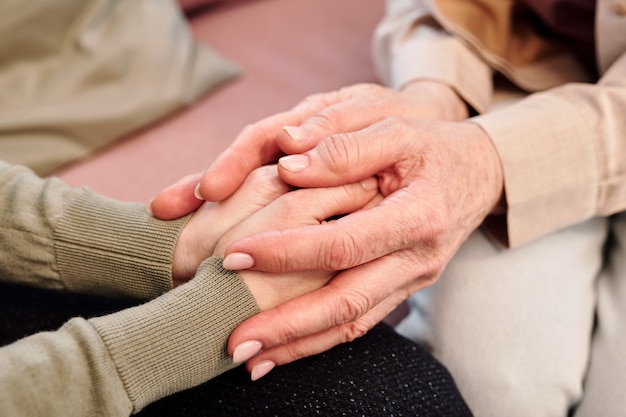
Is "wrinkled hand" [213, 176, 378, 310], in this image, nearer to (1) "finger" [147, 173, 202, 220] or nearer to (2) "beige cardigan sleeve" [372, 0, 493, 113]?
(1) "finger" [147, 173, 202, 220]

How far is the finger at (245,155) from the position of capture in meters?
0.61

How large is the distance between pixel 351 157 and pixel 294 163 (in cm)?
6

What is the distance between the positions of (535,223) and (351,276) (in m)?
0.26

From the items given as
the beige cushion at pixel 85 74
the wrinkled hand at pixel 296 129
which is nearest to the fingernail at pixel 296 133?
the wrinkled hand at pixel 296 129

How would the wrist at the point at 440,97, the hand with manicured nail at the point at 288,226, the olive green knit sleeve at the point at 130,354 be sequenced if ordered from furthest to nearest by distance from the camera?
the wrist at the point at 440,97
the hand with manicured nail at the point at 288,226
the olive green knit sleeve at the point at 130,354

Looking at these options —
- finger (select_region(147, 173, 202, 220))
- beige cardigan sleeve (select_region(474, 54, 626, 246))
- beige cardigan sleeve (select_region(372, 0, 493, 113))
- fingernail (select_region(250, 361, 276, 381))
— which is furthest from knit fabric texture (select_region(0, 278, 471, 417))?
beige cardigan sleeve (select_region(372, 0, 493, 113))

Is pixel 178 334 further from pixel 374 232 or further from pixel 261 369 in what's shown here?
pixel 374 232

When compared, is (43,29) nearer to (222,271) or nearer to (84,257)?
(84,257)

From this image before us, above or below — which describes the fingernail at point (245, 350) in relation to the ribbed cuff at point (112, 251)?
below

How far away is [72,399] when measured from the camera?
47 centimetres

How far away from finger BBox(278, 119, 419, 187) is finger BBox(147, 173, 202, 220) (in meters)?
0.12

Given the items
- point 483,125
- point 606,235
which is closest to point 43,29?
point 483,125

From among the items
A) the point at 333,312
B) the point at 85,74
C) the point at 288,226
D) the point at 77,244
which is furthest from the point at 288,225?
the point at 85,74

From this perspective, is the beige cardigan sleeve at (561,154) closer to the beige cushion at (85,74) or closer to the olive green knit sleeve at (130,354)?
the olive green knit sleeve at (130,354)
